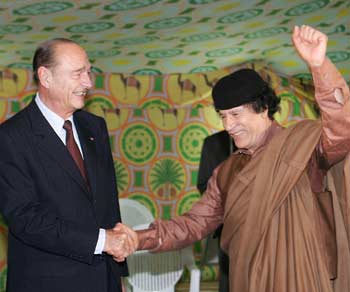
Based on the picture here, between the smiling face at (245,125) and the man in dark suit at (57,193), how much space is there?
424mm

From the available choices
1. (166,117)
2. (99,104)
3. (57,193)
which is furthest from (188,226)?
(166,117)

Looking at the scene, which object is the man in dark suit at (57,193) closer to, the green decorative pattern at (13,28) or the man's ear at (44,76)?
the man's ear at (44,76)

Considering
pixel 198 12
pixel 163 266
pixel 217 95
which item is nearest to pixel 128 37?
pixel 198 12

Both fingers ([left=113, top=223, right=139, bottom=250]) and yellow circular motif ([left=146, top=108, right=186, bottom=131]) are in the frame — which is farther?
yellow circular motif ([left=146, top=108, right=186, bottom=131])

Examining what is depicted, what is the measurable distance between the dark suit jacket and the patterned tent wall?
11.0ft

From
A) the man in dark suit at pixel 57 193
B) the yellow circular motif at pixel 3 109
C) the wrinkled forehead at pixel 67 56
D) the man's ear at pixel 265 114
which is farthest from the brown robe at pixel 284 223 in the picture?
the yellow circular motif at pixel 3 109

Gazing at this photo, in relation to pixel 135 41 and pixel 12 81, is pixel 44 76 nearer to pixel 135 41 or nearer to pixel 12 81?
pixel 135 41

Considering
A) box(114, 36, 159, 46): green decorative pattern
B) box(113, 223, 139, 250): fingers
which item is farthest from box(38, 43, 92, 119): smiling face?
box(114, 36, 159, 46): green decorative pattern

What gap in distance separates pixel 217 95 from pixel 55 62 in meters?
0.51

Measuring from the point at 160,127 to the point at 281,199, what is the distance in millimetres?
3603

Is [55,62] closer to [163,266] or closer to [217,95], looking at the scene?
[217,95]

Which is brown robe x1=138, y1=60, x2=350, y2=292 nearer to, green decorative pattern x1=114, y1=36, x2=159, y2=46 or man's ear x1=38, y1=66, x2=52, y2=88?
man's ear x1=38, y1=66, x2=52, y2=88

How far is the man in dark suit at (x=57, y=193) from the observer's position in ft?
6.63

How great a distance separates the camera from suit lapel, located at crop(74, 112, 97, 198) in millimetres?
2150
